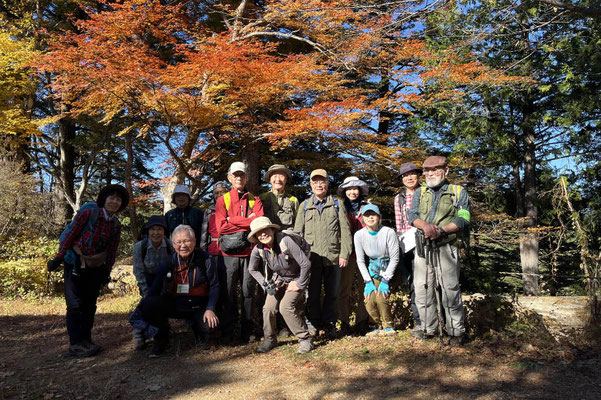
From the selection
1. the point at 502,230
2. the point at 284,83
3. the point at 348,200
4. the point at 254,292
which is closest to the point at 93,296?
the point at 254,292

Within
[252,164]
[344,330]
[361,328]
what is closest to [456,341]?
[361,328]

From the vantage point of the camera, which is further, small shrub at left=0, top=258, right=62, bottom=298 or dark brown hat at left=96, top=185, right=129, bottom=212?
small shrub at left=0, top=258, right=62, bottom=298

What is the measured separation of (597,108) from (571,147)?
1501mm

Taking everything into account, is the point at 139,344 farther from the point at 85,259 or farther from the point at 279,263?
the point at 279,263

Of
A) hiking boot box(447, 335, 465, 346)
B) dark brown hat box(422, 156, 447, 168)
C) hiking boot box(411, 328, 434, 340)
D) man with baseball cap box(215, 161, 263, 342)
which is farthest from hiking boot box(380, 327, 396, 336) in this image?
dark brown hat box(422, 156, 447, 168)

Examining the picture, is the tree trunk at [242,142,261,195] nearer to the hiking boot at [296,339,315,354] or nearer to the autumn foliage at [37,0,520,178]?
the autumn foliage at [37,0,520,178]

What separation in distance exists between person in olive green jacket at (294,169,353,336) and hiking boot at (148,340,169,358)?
166 centimetres

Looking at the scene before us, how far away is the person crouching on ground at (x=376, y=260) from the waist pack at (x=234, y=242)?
1284 millimetres

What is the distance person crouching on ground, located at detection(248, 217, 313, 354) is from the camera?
3.94m

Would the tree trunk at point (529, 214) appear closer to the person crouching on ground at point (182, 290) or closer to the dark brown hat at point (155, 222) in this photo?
the person crouching on ground at point (182, 290)

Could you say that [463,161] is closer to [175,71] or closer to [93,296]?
[175,71]

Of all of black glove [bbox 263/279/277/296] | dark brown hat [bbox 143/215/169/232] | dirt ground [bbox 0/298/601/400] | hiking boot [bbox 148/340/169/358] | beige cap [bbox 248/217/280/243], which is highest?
dark brown hat [bbox 143/215/169/232]

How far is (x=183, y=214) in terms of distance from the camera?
4.91 meters

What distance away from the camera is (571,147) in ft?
36.1
